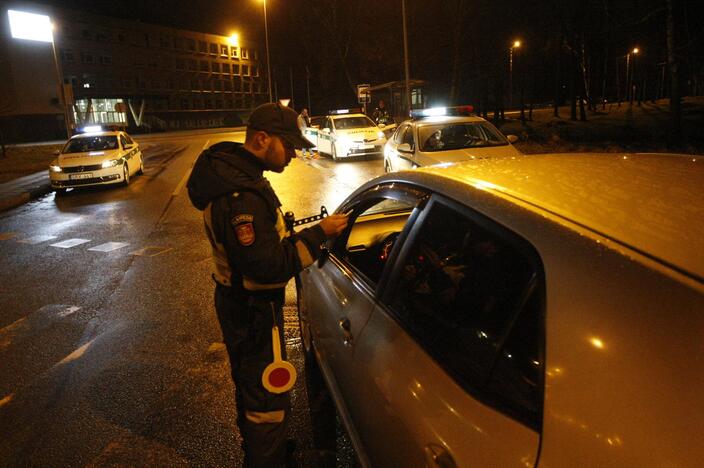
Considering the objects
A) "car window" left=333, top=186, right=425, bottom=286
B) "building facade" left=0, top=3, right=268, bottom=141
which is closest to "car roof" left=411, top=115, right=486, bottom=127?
"car window" left=333, top=186, right=425, bottom=286

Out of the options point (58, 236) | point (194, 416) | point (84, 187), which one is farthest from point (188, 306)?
point (84, 187)

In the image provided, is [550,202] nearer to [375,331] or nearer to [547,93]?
[375,331]

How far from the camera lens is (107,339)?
4.52 m

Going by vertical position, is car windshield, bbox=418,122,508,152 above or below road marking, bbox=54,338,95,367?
above

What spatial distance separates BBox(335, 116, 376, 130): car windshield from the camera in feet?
62.0

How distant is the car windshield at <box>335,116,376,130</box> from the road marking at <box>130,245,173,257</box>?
12113 mm

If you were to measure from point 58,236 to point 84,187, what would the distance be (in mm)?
6439

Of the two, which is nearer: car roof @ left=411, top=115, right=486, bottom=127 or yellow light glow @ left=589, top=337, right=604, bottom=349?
yellow light glow @ left=589, top=337, right=604, bottom=349

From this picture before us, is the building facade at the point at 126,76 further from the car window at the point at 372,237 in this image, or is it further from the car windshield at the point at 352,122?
the car window at the point at 372,237

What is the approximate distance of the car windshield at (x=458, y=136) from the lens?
8.80m

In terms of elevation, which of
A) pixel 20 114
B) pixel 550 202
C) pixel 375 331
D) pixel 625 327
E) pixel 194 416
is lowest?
pixel 194 416

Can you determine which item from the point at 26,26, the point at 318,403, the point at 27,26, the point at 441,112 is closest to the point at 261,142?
the point at 318,403

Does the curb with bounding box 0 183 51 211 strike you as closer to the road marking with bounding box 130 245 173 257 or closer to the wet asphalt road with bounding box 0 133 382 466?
the wet asphalt road with bounding box 0 133 382 466

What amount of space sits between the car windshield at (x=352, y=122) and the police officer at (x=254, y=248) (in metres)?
16.9
